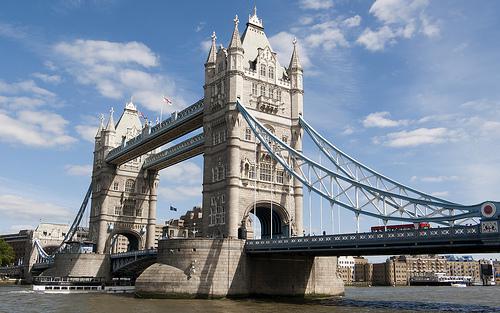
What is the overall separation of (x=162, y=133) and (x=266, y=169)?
71.5 ft

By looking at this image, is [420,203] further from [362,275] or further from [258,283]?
[362,275]

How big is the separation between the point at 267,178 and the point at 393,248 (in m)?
24.2

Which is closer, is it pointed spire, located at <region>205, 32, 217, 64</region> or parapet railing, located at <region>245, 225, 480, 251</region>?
parapet railing, located at <region>245, 225, 480, 251</region>

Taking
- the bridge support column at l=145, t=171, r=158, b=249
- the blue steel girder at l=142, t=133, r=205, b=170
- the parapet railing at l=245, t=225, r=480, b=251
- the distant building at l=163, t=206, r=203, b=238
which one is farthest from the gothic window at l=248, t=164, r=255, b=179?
the distant building at l=163, t=206, r=203, b=238

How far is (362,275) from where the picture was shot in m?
200

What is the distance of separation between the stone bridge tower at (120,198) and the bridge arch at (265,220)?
36.8m

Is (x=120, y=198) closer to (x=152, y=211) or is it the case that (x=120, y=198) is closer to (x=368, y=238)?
(x=152, y=211)

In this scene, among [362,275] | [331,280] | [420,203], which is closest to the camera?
[420,203]

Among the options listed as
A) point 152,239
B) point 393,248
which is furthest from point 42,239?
point 393,248

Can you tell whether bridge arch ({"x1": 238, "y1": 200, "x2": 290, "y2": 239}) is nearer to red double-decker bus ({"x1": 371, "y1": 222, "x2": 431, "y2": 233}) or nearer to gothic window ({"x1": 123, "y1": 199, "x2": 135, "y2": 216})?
red double-decker bus ({"x1": 371, "y1": 222, "x2": 431, "y2": 233})

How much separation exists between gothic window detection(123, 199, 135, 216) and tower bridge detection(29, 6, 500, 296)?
1190 centimetres

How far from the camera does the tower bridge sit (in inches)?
1786

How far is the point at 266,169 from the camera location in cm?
6744

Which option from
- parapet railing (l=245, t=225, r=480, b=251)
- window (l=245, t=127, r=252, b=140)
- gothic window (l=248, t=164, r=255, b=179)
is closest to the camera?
parapet railing (l=245, t=225, r=480, b=251)
